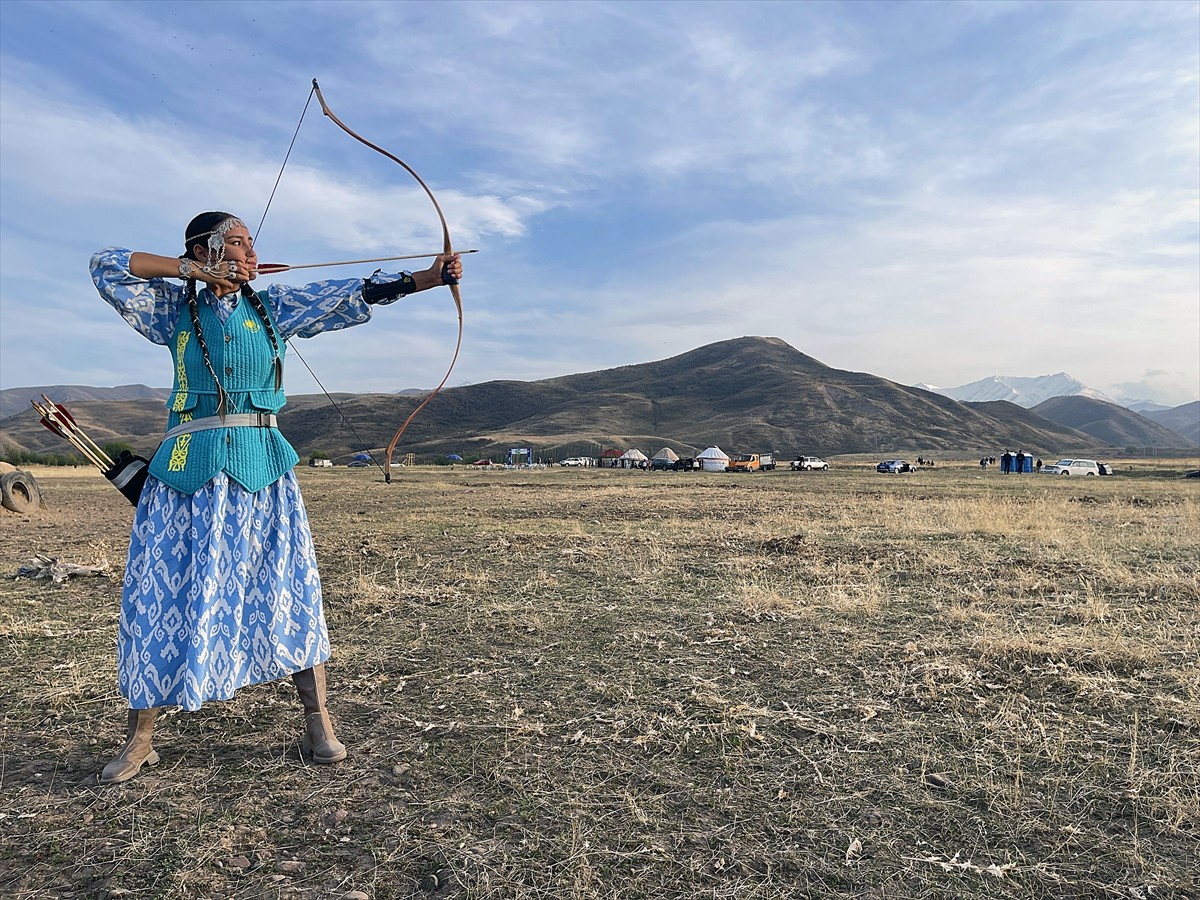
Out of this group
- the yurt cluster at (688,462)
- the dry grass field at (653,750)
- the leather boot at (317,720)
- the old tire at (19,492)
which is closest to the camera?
the dry grass field at (653,750)

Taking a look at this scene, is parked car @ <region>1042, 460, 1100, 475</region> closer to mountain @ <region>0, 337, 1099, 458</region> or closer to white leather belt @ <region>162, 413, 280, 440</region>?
white leather belt @ <region>162, 413, 280, 440</region>

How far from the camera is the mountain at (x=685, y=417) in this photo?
334 ft

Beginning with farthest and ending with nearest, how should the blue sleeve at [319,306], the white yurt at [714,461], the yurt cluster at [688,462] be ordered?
the white yurt at [714,461], the yurt cluster at [688,462], the blue sleeve at [319,306]

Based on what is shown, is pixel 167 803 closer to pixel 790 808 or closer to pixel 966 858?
pixel 790 808

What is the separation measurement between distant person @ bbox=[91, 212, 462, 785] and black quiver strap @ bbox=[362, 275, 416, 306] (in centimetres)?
46

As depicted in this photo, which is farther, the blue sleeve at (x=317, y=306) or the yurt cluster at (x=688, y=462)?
the yurt cluster at (x=688, y=462)

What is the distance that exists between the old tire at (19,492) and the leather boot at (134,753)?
16381mm

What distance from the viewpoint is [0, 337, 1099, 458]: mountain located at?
101750 mm

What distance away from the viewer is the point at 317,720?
344cm

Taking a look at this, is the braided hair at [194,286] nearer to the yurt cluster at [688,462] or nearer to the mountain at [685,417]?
the yurt cluster at [688,462]

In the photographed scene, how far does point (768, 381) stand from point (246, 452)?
447 ft

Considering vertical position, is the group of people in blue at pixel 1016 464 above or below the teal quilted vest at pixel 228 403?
below

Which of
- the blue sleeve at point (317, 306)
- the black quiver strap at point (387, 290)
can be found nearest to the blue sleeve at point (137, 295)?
the blue sleeve at point (317, 306)

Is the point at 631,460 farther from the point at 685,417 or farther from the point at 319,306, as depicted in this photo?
the point at 685,417
